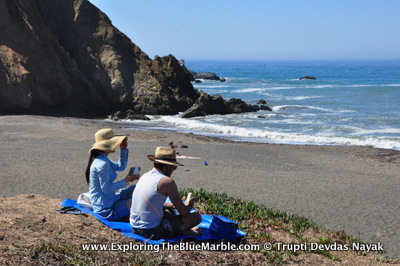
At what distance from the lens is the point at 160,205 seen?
6.47 metres

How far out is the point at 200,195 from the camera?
955 centimetres

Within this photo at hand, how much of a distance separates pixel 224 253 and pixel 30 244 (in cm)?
A: 240

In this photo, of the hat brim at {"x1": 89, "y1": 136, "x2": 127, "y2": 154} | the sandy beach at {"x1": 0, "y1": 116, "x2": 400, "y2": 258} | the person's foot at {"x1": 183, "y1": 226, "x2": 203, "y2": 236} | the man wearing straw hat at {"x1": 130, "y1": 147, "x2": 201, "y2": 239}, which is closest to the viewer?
the man wearing straw hat at {"x1": 130, "y1": 147, "x2": 201, "y2": 239}

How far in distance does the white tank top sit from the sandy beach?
152 inches

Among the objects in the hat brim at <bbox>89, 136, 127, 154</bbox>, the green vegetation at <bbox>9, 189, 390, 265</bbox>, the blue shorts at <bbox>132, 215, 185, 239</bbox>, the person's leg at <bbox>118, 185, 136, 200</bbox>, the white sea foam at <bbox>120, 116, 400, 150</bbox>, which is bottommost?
the white sea foam at <bbox>120, 116, 400, 150</bbox>

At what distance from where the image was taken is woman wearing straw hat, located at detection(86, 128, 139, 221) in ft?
23.0

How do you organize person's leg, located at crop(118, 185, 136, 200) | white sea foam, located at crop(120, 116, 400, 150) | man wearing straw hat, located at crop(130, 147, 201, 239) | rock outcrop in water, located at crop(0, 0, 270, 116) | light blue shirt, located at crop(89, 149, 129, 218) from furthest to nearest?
rock outcrop in water, located at crop(0, 0, 270, 116), white sea foam, located at crop(120, 116, 400, 150), person's leg, located at crop(118, 185, 136, 200), light blue shirt, located at crop(89, 149, 129, 218), man wearing straw hat, located at crop(130, 147, 201, 239)

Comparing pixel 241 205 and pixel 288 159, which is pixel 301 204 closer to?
pixel 241 205

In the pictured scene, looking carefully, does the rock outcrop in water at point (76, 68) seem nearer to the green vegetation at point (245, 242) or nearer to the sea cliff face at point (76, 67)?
the sea cliff face at point (76, 67)

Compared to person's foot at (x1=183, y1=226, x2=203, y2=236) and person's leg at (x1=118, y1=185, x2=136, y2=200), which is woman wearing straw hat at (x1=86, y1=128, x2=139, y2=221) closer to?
person's leg at (x1=118, y1=185, x2=136, y2=200)

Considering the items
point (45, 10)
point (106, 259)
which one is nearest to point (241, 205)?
point (106, 259)

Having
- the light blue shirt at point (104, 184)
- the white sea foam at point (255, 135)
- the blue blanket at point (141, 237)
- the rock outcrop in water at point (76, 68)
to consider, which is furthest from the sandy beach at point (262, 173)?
the rock outcrop in water at point (76, 68)

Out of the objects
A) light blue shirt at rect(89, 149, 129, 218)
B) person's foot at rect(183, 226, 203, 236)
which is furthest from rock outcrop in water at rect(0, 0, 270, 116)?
person's foot at rect(183, 226, 203, 236)

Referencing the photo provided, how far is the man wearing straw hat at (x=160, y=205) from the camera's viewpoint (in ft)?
20.9
